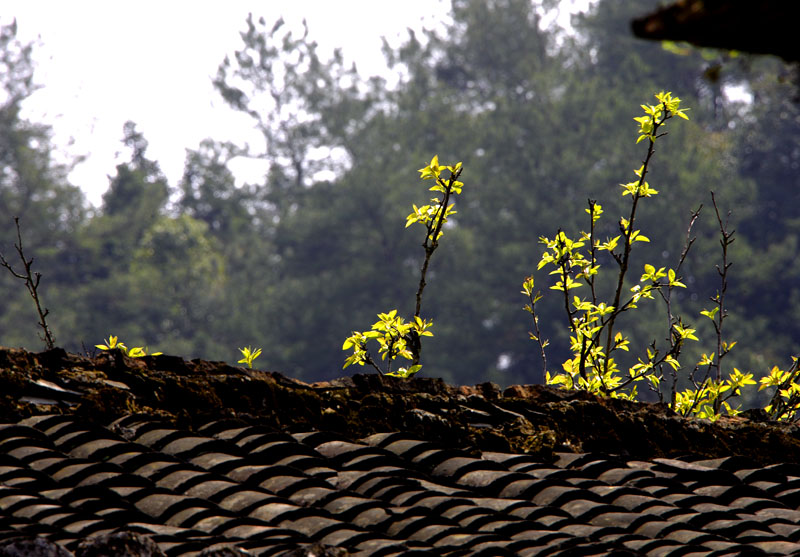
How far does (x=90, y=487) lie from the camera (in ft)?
10.1

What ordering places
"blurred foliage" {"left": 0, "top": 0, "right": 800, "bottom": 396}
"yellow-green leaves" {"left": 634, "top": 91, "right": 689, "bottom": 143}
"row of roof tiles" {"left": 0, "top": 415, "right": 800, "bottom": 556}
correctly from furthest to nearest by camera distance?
"blurred foliage" {"left": 0, "top": 0, "right": 800, "bottom": 396} < "yellow-green leaves" {"left": 634, "top": 91, "right": 689, "bottom": 143} < "row of roof tiles" {"left": 0, "top": 415, "right": 800, "bottom": 556}

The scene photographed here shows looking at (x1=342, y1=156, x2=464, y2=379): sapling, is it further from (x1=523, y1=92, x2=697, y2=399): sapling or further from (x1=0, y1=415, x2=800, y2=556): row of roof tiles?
(x1=0, y1=415, x2=800, y2=556): row of roof tiles

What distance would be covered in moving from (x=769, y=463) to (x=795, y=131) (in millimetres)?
34720

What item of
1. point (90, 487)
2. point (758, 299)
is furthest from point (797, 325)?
point (90, 487)

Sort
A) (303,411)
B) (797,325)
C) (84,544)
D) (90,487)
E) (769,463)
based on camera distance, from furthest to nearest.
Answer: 1. (797,325)
2. (769,463)
3. (303,411)
4. (90,487)
5. (84,544)

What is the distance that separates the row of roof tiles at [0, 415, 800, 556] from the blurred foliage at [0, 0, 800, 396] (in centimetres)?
2746

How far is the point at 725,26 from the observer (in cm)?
151

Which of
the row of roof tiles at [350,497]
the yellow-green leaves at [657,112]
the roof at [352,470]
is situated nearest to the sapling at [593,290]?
the yellow-green leaves at [657,112]

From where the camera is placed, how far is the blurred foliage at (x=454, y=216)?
34406 millimetres

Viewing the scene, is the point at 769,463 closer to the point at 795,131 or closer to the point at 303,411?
the point at 303,411

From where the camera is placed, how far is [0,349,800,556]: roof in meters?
2.95

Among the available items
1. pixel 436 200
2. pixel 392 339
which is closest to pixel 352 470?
pixel 392 339

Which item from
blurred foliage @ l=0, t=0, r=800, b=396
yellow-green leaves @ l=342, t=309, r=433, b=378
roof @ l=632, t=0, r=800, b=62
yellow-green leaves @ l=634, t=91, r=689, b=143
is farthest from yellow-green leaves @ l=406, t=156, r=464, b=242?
blurred foliage @ l=0, t=0, r=800, b=396

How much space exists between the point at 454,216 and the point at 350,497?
34.9 m
